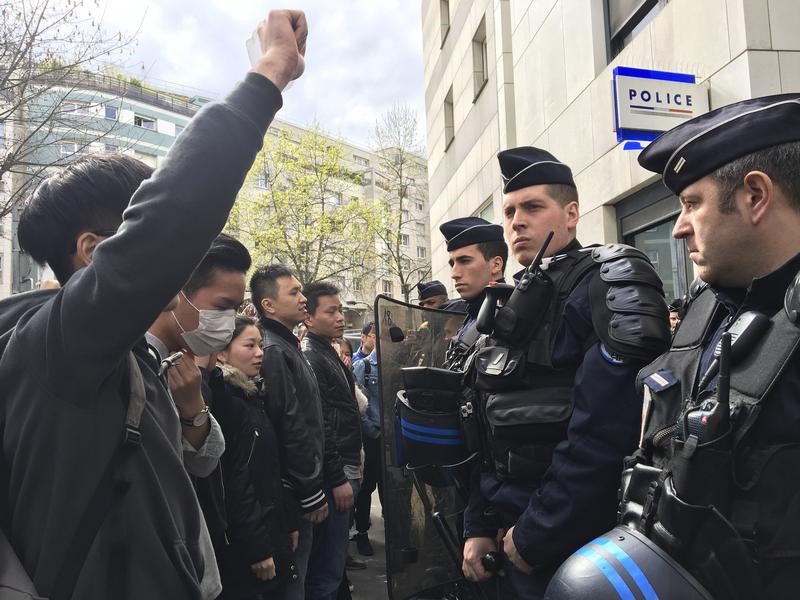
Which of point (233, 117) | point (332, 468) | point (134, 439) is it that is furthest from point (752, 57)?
point (134, 439)

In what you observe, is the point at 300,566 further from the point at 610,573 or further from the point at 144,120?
the point at 144,120

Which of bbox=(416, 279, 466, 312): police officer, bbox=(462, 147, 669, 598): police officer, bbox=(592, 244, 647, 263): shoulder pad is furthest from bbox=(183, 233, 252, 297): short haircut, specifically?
bbox=(416, 279, 466, 312): police officer

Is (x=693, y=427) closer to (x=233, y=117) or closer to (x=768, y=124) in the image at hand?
(x=768, y=124)

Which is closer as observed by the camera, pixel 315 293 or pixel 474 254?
pixel 474 254

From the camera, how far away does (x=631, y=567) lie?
3.83ft

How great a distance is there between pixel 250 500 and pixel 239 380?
593 mm

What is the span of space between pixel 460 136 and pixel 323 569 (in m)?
12.0

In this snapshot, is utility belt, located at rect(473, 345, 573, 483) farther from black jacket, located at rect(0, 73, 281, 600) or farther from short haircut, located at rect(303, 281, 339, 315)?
short haircut, located at rect(303, 281, 339, 315)

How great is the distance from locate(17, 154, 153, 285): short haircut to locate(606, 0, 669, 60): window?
5890mm

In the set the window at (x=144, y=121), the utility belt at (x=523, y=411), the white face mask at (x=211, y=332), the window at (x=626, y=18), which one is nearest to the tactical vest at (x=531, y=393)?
the utility belt at (x=523, y=411)

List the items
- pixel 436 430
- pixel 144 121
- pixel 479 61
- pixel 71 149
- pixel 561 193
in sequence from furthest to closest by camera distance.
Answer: pixel 144 121 → pixel 479 61 → pixel 71 149 → pixel 561 193 → pixel 436 430

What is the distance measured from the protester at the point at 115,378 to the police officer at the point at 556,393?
1160mm

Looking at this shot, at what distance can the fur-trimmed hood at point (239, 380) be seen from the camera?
9.59 feet

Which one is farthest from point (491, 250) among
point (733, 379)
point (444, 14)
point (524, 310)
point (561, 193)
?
point (444, 14)
